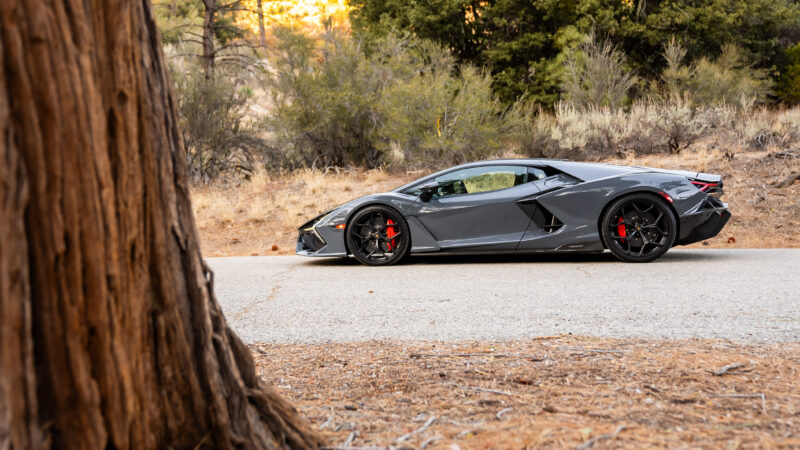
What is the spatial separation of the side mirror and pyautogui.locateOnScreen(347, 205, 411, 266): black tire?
14.5 inches

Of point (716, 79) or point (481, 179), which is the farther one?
point (716, 79)

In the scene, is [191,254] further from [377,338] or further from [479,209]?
[479,209]

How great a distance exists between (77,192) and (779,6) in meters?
34.5

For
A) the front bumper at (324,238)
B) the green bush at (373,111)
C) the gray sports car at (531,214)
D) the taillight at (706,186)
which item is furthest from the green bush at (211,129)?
the taillight at (706,186)

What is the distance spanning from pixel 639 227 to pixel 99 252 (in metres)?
7.32

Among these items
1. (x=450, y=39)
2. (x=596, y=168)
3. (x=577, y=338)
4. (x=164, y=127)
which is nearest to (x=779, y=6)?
(x=450, y=39)

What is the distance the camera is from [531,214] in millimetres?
8445

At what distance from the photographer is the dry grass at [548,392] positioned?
2521mm

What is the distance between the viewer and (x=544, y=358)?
3.76 metres

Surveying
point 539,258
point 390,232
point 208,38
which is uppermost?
point 208,38

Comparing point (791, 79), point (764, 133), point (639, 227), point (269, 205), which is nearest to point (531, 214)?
point (639, 227)

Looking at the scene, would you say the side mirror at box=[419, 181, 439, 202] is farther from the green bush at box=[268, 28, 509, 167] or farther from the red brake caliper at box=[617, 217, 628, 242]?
the green bush at box=[268, 28, 509, 167]

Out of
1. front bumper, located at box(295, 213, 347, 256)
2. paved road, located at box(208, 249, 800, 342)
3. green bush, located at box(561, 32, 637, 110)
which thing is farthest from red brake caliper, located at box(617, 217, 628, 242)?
green bush, located at box(561, 32, 637, 110)

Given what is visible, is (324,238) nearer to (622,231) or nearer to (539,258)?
(539,258)
